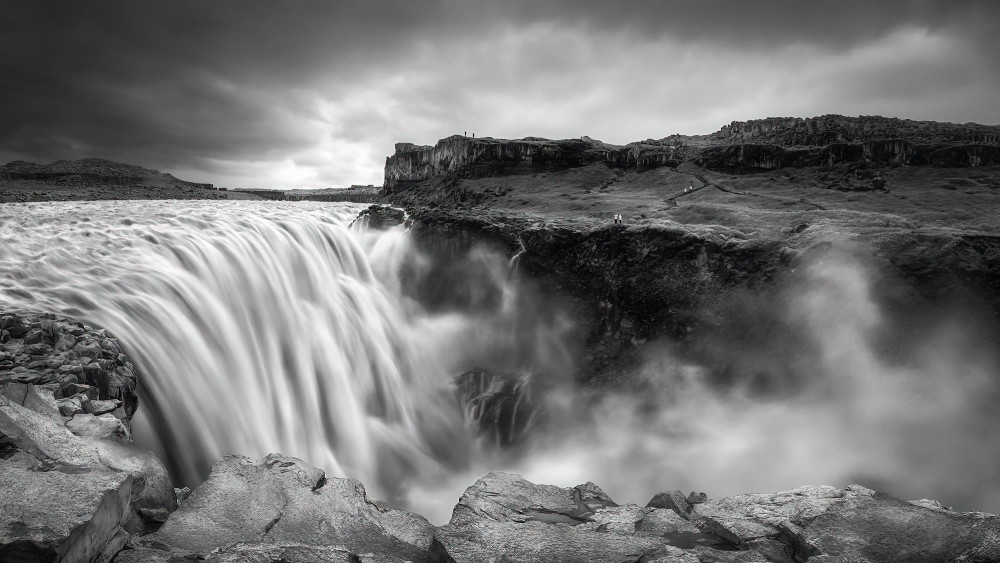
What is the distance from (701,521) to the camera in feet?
21.8

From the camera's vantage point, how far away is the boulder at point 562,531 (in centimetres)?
563

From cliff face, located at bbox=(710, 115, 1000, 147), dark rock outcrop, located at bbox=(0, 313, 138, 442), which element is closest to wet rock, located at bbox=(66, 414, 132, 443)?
dark rock outcrop, located at bbox=(0, 313, 138, 442)

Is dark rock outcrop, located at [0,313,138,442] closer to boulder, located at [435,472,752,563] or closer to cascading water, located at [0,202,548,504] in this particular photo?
cascading water, located at [0,202,548,504]

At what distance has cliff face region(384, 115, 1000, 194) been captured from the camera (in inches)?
1774

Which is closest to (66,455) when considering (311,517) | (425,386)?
(311,517)

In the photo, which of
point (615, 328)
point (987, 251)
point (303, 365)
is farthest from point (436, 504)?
point (987, 251)

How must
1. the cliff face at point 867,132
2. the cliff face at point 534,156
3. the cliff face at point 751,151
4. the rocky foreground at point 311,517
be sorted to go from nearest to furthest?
the rocky foreground at point 311,517 → the cliff face at point 751,151 → the cliff face at point 534,156 → the cliff face at point 867,132

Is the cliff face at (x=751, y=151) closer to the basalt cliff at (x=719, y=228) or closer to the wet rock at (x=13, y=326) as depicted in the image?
the basalt cliff at (x=719, y=228)

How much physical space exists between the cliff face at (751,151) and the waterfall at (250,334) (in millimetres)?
39456

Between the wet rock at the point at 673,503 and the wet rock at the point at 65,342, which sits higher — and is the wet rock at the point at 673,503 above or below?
below

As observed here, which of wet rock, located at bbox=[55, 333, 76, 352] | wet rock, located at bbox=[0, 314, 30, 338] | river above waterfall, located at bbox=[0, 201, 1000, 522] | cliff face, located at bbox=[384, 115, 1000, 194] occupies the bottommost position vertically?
Answer: river above waterfall, located at bbox=[0, 201, 1000, 522]

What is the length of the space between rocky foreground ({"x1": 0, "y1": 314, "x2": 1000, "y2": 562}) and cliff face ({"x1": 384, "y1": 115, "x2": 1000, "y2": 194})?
1889 inches

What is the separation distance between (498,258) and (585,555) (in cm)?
1629

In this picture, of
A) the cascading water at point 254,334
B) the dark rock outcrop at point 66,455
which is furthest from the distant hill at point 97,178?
the dark rock outcrop at point 66,455
